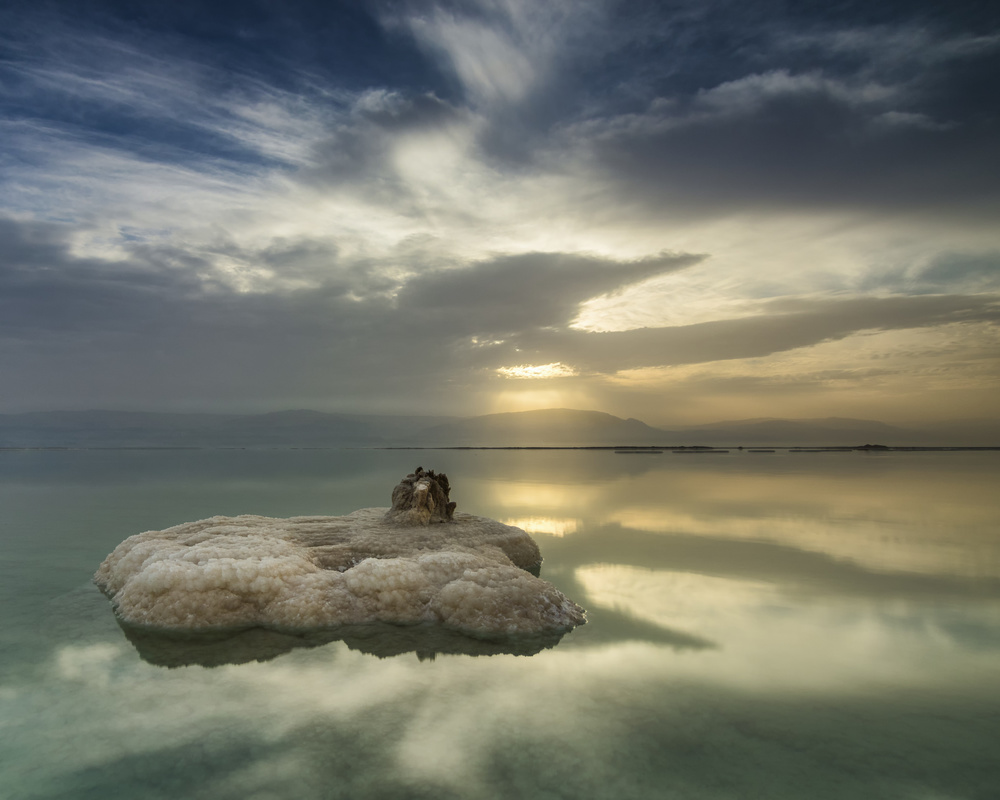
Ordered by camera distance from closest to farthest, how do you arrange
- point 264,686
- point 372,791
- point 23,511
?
point 372,791 < point 264,686 < point 23,511

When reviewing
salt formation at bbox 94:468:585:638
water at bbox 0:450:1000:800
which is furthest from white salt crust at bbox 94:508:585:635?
water at bbox 0:450:1000:800

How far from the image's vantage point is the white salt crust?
315 inches

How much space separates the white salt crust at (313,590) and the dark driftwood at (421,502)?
2244 mm

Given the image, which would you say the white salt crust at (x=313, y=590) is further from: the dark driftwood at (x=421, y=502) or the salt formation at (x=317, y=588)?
the dark driftwood at (x=421, y=502)

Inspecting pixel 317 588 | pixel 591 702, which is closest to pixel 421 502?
pixel 317 588

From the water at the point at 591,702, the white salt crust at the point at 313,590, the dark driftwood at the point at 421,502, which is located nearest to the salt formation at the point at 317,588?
the white salt crust at the point at 313,590

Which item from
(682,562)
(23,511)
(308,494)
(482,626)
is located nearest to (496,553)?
(482,626)

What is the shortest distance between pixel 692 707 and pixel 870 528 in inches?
566

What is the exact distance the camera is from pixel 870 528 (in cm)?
1670

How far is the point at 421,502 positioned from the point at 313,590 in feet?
14.8

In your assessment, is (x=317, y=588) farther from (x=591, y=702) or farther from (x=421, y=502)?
(x=591, y=702)

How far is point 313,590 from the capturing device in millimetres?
8516

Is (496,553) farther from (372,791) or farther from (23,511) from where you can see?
(23,511)

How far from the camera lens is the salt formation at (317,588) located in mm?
8000
